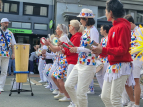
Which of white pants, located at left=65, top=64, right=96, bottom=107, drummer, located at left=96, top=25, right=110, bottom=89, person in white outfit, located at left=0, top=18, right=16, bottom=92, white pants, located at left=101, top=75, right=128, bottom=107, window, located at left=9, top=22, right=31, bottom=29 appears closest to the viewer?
white pants, located at left=101, top=75, right=128, bottom=107

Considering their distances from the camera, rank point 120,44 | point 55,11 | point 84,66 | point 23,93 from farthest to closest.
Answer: point 55,11, point 23,93, point 84,66, point 120,44

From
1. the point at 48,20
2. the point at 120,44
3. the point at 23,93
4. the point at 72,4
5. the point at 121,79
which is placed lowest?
the point at 23,93

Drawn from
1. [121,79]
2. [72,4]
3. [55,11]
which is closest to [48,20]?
[55,11]

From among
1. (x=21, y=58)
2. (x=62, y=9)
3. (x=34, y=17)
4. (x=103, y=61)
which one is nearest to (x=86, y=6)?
(x=62, y=9)

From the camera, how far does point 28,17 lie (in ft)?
68.6

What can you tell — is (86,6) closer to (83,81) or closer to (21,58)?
(21,58)

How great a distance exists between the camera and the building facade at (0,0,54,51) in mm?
20375

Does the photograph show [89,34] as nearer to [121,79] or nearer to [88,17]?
[88,17]

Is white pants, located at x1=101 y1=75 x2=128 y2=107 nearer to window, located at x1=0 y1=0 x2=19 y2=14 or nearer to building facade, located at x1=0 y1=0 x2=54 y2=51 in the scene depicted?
building facade, located at x1=0 y1=0 x2=54 y2=51

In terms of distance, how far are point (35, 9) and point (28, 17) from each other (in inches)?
40.4

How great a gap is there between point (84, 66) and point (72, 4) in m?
17.6

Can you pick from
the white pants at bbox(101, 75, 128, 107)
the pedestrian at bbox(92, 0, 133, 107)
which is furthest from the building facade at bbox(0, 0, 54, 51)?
the white pants at bbox(101, 75, 128, 107)

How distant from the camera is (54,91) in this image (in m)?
7.55

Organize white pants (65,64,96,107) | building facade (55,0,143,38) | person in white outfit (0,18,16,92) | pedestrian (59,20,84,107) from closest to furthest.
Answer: white pants (65,64,96,107), pedestrian (59,20,84,107), person in white outfit (0,18,16,92), building facade (55,0,143,38)
